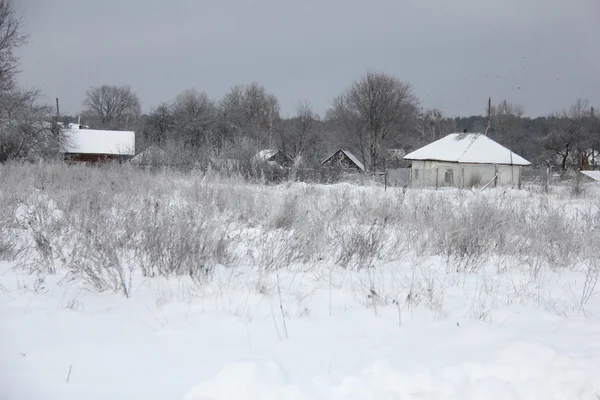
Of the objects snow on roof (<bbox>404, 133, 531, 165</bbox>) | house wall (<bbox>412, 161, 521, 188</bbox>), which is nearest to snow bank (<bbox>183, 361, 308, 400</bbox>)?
house wall (<bbox>412, 161, 521, 188</bbox>)

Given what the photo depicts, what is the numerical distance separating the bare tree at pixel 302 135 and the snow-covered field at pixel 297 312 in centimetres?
2199

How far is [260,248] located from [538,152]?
57780mm

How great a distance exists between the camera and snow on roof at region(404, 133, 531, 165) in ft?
104

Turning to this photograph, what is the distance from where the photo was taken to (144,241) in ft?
15.8

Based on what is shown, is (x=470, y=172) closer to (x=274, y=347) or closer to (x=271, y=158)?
(x=271, y=158)

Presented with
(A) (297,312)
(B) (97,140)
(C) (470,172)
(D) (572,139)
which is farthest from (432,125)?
(A) (297,312)

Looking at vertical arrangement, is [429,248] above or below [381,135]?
below

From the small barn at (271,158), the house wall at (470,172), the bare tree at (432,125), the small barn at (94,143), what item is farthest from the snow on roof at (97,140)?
the bare tree at (432,125)

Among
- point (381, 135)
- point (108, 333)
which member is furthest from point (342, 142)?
point (108, 333)

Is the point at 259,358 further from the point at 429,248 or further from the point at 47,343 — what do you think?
the point at 429,248

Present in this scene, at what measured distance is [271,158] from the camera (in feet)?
82.2

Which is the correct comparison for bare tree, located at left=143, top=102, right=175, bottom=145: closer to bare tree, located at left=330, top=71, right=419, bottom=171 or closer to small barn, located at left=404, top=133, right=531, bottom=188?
bare tree, located at left=330, top=71, right=419, bottom=171

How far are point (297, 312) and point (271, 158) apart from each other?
21.6 m

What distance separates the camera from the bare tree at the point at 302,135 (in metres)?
32.0
